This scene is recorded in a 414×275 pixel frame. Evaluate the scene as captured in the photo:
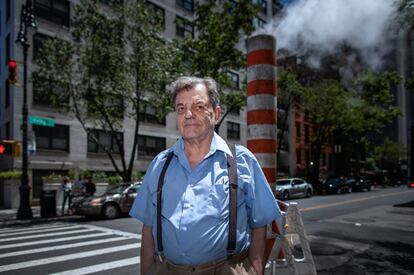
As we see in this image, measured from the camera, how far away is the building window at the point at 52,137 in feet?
76.2

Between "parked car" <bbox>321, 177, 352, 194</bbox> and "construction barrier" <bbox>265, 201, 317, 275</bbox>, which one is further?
"parked car" <bbox>321, 177, 352, 194</bbox>

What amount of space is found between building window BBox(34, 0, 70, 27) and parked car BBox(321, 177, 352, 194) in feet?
82.9

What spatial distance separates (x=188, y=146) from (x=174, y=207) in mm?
488

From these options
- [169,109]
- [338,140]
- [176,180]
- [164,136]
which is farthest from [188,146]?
[338,140]

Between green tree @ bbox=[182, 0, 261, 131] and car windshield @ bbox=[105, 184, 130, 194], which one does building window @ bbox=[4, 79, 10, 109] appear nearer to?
car windshield @ bbox=[105, 184, 130, 194]

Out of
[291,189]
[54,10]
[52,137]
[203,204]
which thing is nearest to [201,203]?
[203,204]

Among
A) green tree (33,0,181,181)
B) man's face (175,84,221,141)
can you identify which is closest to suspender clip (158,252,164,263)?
man's face (175,84,221,141)

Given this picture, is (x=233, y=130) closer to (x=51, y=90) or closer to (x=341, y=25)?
(x=51, y=90)

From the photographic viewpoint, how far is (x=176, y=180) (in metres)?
2.48

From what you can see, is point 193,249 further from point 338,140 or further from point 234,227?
point 338,140

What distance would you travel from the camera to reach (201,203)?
7.67 feet

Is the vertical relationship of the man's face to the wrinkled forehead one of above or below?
below

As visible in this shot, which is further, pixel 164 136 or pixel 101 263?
pixel 164 136

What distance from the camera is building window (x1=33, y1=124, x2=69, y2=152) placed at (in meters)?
23.2
